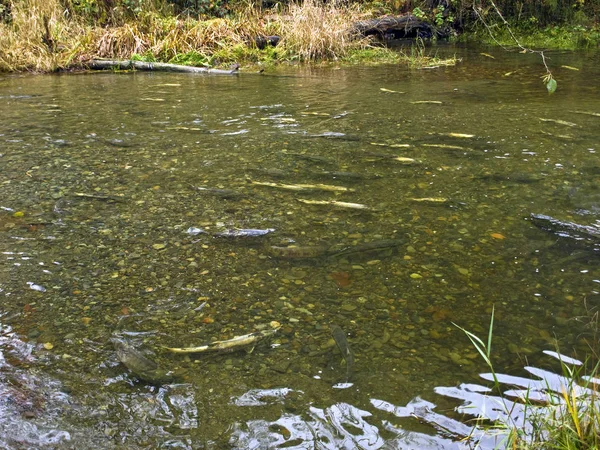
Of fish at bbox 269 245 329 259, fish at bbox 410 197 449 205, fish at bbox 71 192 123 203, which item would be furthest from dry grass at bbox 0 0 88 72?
fish at bbox 269 245 329 259

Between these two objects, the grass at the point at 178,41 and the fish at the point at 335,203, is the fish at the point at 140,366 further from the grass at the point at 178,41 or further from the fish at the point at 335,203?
the grass at the point at 178,41

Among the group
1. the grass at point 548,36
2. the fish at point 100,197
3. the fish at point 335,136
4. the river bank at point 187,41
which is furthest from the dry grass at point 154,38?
the fish at point 100,197

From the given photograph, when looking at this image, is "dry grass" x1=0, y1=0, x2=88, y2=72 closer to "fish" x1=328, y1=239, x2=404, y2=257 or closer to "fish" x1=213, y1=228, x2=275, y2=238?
"fish" x1=213, y1=228, x2=275, y2=238

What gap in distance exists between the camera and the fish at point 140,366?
2357 mm

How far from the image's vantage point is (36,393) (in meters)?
2.24

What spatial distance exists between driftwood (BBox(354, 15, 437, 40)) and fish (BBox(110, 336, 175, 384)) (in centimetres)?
1379

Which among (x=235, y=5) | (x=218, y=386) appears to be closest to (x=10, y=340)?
(x=218, y=386)

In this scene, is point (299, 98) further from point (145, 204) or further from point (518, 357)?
point (518, 357)

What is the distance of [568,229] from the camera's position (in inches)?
143

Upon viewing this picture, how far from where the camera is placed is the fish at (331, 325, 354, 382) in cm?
240

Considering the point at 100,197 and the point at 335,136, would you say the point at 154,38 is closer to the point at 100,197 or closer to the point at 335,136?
the point at 335,136

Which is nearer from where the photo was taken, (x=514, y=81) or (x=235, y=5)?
(x=514, y=81)

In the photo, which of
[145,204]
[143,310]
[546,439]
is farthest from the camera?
[145,204]

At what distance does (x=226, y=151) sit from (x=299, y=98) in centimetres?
314
